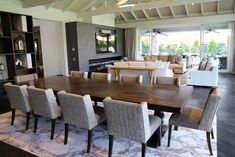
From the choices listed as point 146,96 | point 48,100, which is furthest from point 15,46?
point 146,96

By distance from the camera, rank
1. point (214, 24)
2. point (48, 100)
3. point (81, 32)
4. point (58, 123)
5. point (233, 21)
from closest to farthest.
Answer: point (48, 100), point (58, 123), point (81, 32), point (233, 21), point (214, 24)

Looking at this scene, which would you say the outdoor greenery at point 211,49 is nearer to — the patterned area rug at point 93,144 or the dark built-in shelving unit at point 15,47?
the patterned area rug at point 93,144

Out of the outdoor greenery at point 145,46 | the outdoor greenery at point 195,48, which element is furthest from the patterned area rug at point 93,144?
the outdoor greenery at point 145,46

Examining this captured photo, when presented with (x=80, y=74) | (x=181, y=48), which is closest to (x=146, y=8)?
(x=80, y=74)

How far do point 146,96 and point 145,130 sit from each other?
59 cm

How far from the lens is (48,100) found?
110 inches

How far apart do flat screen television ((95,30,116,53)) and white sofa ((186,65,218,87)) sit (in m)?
4.69

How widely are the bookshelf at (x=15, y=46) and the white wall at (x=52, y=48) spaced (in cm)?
215

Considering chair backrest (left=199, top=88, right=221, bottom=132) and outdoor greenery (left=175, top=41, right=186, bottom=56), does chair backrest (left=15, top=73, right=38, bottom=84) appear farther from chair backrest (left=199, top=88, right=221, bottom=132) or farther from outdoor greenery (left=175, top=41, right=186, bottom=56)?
outdoor greenery (left=175, top=41, right=186, bottom=56)

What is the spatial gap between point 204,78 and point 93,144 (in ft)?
15.9

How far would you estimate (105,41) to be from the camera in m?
9.82

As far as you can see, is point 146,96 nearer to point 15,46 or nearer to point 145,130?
point 145,130

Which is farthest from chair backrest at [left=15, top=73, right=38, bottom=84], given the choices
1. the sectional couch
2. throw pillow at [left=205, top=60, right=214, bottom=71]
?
throw pillow at [left=205, top=60, right=214, bottom=71]

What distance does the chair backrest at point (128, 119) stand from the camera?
2.00 metres
